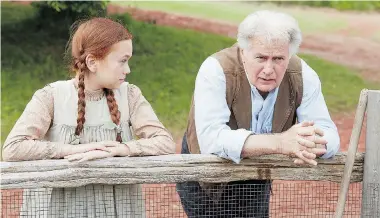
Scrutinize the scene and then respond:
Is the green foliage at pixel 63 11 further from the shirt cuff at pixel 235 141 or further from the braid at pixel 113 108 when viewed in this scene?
the shirt cuff at pixel 235 141

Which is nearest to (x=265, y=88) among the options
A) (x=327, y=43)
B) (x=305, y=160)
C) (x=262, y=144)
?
(x=262, y=144)

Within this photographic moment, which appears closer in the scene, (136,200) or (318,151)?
(318,151)

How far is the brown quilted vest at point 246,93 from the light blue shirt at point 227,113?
23 millimetres

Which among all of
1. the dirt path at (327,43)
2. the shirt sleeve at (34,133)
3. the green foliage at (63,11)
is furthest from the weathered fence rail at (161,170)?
the dirt path at (327,43)

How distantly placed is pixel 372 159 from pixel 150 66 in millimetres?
9532

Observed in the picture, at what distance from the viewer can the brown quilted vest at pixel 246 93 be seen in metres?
3.72

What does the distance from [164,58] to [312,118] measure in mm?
9941

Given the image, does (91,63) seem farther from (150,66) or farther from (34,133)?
(150,66)

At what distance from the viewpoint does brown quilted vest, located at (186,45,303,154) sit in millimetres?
3717

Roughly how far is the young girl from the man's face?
52cm

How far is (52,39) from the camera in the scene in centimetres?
1359

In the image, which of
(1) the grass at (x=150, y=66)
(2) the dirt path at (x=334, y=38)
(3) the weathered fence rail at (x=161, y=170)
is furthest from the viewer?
(2) the dirt path at (x=334, y=38)

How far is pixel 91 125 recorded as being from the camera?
12.4 ft

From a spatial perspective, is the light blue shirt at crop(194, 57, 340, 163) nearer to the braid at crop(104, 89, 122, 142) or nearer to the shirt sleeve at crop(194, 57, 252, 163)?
the shirt sleeve at crop(194, 57, 252, 163)
